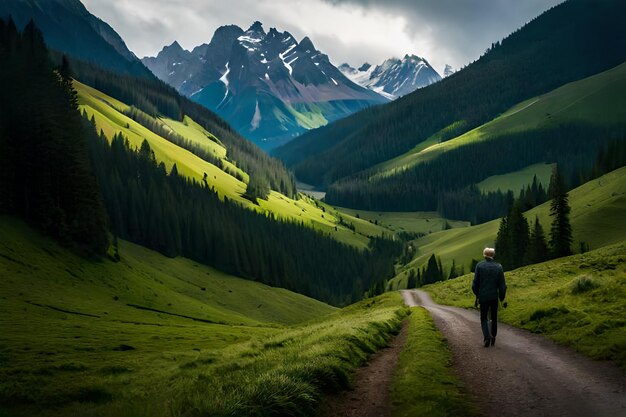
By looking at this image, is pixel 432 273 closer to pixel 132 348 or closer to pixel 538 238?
pixel 538 238

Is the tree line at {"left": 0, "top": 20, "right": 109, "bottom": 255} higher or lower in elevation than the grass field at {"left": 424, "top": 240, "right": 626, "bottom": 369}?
higher

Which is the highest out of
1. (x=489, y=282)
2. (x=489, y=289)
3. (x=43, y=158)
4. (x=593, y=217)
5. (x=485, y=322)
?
(x=43, y=158)

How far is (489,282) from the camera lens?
19703 mm

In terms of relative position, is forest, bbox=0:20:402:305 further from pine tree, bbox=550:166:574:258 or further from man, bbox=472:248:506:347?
pine tree, bbox=550:166:574:258

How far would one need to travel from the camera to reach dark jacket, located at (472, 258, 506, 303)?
1956 centimetres

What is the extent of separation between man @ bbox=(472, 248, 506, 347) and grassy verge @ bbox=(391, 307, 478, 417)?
7.38ft

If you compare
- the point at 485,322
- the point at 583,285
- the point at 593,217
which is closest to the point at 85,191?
the point at 485,322

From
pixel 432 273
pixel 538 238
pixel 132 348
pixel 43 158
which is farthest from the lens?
pixel 432 273

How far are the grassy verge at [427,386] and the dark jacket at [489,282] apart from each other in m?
3.16

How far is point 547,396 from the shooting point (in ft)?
39.3

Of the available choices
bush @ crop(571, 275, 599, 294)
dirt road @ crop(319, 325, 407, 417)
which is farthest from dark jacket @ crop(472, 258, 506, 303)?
bush @ crop(571, 275, 599, 294)

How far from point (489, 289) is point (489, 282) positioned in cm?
33

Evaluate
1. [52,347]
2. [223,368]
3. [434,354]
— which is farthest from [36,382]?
[434,354]

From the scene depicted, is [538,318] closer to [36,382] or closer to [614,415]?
[614,415]
